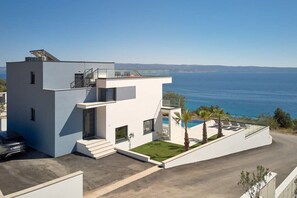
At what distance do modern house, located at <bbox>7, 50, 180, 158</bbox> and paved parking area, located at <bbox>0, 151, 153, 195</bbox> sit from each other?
77 cm

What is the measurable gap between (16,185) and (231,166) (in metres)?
13.4

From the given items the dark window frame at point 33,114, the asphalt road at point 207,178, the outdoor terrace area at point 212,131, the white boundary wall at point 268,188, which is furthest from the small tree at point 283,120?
the dark window frame at point 33,114

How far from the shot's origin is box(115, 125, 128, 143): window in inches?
→ 786

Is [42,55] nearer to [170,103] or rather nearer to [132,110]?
[132,110]

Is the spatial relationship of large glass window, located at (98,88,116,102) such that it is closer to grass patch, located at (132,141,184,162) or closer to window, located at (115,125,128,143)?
window, located at (115,125,128,143)

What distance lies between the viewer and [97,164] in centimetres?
Result: 1630

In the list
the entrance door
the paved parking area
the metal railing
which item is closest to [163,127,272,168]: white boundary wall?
the paved parking area

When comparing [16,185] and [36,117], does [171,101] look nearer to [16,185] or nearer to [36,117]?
[36,117]

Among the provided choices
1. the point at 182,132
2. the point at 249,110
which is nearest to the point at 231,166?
the point at 182,132

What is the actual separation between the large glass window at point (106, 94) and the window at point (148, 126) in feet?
13.7

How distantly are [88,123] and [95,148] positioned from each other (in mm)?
2249

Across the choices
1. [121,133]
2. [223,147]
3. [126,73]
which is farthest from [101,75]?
[223,147]

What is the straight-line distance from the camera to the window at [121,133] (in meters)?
20.0

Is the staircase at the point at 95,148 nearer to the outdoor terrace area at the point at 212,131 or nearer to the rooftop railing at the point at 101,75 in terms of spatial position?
the rooftop railing at the point at 101,75
